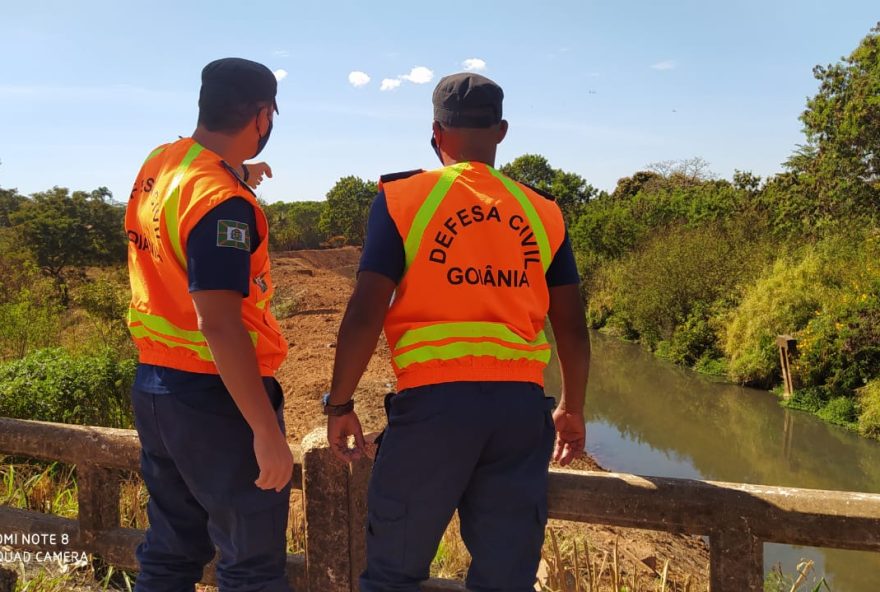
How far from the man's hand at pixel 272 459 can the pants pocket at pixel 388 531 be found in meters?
0.25

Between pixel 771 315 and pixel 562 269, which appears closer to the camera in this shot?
pixel 562 269

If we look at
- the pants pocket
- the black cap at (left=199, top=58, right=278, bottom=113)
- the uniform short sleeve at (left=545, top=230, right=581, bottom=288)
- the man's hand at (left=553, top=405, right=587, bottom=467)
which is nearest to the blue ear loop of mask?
the black cap at (left=199, top=58, right=278, bottom=113)

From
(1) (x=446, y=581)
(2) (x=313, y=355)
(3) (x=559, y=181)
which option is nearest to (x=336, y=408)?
(1) (x=446, y=581)

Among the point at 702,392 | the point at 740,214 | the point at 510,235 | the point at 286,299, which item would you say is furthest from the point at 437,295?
the point at 740,214

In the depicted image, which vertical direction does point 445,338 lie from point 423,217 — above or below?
below

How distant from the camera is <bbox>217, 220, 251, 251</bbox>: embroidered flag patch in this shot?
1740mm

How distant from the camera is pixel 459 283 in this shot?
71.2 inches

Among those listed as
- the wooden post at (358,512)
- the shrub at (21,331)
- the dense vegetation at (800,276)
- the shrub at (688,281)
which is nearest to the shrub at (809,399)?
the dense vegetation at (800,276)

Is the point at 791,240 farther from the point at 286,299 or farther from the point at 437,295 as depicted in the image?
the point at 437,295

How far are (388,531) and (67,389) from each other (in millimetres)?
5301

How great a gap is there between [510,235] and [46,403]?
540cm

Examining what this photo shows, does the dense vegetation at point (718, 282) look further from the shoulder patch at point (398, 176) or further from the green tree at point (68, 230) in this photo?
the shoulder patch at point (398, 176)

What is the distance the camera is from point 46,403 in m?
5.79

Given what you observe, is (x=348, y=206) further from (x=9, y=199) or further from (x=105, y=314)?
(x=105, y=314)
